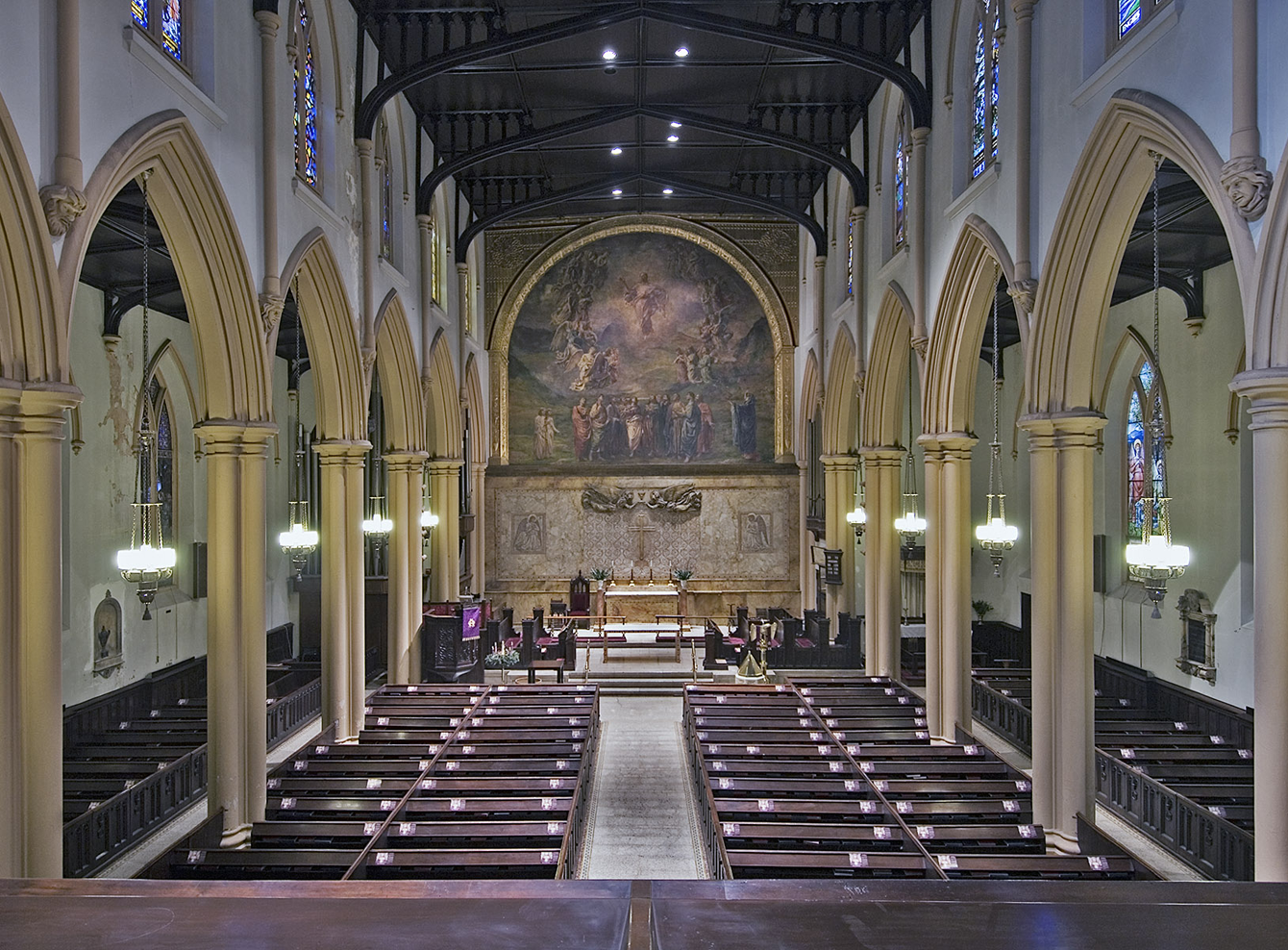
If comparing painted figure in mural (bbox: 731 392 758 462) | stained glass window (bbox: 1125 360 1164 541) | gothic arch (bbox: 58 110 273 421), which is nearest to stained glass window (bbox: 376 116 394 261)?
gothic arch (bbox: 58 110 273 421)

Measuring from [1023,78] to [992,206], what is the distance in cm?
169

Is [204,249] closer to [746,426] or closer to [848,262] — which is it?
[848,262]

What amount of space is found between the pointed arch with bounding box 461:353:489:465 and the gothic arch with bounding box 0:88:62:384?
18796 millimetres

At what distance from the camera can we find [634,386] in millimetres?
29969

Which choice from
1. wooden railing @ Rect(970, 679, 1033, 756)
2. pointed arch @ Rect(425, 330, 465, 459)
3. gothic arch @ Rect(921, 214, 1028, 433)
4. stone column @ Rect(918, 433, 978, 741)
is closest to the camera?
gothic arch @ Rect(921, 214, 1028, 433)

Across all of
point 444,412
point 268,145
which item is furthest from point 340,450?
point 444,412

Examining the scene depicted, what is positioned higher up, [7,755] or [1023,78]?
[1023,78]

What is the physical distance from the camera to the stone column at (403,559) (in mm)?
19531

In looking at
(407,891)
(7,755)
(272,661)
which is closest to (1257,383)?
(407,891)

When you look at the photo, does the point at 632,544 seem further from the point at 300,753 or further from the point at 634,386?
the point at 300,753

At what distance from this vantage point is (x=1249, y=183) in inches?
274

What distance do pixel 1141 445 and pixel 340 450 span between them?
1592 centimetres

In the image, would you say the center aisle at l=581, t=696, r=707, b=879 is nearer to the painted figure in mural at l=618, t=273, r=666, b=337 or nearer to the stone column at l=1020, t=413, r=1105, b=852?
the stone column at l=1020, t=413, r=1105, b=852

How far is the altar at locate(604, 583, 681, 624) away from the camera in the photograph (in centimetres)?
2847
